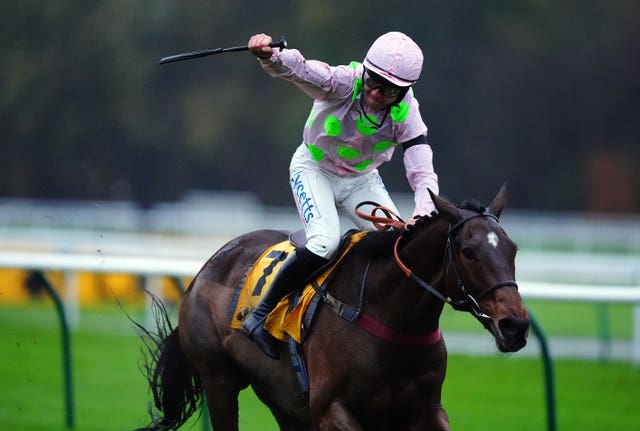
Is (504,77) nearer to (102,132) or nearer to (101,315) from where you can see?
(102,132)

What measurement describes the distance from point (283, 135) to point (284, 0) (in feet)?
10.4

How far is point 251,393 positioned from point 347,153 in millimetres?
3373

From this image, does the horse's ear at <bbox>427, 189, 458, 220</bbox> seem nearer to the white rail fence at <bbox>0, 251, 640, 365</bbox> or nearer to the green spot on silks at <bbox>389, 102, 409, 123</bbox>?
the green spot on silks at <bbox>389, 102, 409, 123</bbox>

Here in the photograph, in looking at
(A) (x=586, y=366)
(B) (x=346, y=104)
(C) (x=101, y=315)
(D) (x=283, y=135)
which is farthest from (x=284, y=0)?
(B) (x=346, y=104)

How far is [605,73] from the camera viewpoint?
2802 centimetres

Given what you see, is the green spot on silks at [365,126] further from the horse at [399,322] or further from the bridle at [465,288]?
the bridle at [465,288]

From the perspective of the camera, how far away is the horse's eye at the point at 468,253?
398 cm

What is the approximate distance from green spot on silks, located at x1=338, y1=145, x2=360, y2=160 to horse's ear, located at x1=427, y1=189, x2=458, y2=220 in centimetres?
68

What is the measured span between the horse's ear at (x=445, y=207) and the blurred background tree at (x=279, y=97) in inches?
569

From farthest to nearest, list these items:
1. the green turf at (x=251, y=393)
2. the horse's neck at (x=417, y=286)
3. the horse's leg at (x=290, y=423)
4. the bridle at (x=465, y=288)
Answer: the green turf at (x=251, y=393), the horse's leg at (x=290, y=423), the horse's neck at (x=417, y=286), the bridle at (x=465, y=288)

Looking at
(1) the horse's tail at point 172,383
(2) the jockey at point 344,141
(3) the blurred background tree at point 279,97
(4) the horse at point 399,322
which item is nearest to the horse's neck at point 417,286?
(4) the horse at point 399,322

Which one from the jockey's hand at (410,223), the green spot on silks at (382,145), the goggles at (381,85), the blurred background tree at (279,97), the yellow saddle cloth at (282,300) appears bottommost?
the blurred background tree at (279,97)

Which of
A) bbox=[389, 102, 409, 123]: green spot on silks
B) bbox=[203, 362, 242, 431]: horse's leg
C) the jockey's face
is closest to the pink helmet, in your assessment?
the jockey's face

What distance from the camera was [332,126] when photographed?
15.4ft
